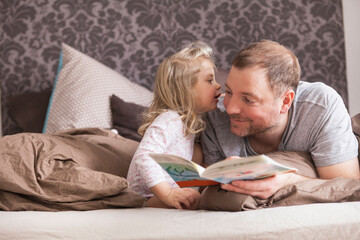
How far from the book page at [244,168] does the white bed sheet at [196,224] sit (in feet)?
0.42

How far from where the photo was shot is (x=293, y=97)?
178 centimetres

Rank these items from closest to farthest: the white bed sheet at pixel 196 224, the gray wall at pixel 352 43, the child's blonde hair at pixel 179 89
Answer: the white bed sheet at pixel 196 224, the child's blonde hair at pixel 179 89, the gray wall at pixel 352 43

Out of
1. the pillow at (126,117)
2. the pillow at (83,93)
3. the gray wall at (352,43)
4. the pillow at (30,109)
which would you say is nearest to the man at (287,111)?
the pillow at (126,117)

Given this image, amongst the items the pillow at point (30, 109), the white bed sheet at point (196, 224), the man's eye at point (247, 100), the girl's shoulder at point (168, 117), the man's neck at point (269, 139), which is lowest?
the pillow at point (30, 109)

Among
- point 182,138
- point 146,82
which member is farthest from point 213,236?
point 146,82

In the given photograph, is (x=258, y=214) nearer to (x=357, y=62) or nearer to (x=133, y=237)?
(x=133, y=237)

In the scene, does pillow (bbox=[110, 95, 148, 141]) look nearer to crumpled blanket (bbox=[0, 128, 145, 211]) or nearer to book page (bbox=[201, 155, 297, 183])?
crumpled blanket (bbox=[0, 128, 145, 211])

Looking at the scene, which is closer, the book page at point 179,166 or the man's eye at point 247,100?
the book page at point 179,166

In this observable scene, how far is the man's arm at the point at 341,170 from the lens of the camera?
1.68m

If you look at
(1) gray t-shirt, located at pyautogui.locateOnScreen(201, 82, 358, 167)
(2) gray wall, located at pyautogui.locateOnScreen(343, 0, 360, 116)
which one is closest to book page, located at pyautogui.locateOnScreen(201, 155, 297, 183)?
(1) gray t-shirt, located at pyautogui.locateOnScreen(201, 82, 358, 167)

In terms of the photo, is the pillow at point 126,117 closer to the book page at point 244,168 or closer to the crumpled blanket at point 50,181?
the crumpled blanket at point 50,181

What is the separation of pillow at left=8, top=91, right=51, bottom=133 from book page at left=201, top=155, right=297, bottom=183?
2.14 meters

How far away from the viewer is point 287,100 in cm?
177

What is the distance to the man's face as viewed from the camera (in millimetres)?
1690
